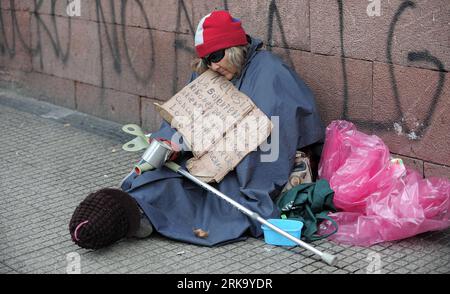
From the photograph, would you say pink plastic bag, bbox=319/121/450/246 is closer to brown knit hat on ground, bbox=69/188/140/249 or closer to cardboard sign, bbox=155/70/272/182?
cardboard sign, bbox=155/70/272/182

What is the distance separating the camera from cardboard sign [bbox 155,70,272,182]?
16.2 feet

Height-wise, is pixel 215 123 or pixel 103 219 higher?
pixel 215 123

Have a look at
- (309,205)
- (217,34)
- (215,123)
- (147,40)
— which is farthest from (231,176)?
(147,40)

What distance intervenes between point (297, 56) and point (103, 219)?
6.14 feet

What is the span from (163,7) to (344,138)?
2.06 metres

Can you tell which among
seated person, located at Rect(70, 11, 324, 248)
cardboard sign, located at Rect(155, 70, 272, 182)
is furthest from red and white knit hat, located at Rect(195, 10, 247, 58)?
cardboard sign, located at Rect(155, 70, 272, 182)

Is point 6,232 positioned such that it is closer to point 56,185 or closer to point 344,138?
point 56,185

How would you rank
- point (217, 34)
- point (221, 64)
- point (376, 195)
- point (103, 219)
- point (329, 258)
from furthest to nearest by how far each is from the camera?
point (221, 64) < point (217, 34) < point (376, 195) < point (103, 219) < point (329, 258)

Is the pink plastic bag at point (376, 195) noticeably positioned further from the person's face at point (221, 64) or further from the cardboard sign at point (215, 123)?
the person's face at point (221, 64)

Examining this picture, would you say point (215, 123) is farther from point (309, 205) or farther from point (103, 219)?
point (103, 219)

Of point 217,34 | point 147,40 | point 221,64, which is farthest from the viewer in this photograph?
point 147,40

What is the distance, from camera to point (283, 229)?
15.2 feet
